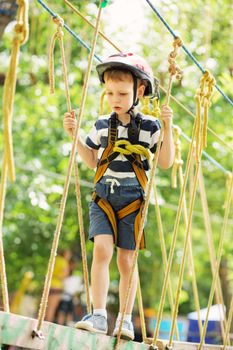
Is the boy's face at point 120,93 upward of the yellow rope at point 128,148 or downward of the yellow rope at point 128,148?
upward

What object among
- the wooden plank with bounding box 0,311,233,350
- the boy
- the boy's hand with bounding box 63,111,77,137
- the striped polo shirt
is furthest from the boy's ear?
the wooden plank with bounding box 0,311,233,350

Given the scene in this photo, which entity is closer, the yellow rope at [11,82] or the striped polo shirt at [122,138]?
the yellow rope at [11,82]

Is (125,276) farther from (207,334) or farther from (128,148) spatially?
(207,334)

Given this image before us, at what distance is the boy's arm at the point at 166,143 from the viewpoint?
125 inches

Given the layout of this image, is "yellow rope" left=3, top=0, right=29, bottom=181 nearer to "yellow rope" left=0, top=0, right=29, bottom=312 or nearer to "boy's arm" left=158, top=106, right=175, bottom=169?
"yellow rope" left=0, top=0, right=29, bottom=312

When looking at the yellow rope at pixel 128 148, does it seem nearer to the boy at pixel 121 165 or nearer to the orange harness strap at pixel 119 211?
the boy at pixel 121 165

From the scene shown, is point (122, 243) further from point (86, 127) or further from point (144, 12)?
point (144, 12)

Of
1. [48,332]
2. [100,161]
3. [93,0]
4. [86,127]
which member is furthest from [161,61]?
[48,332]

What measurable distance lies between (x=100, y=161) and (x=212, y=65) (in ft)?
27.2

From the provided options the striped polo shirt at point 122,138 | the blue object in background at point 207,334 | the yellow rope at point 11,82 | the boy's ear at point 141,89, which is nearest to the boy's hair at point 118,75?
the boy's ear at point 141,89

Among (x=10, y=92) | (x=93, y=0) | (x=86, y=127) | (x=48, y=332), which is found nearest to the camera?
(x=10, y=92)

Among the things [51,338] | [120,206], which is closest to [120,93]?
[120,206]

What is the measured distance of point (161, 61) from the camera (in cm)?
1105

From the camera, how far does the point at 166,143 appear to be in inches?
131
